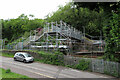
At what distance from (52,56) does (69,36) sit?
19.4ft

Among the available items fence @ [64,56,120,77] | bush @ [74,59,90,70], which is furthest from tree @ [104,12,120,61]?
bush @ [74,59,90,70]

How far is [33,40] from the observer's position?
2709 centimetres

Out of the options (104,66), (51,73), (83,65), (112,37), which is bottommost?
(51,73)

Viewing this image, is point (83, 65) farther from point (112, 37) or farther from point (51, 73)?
point (112, 37)

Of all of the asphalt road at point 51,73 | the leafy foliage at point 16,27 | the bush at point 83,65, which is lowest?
the asphalt road at point 51,73

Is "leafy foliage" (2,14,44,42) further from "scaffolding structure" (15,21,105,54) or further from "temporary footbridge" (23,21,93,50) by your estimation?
"scaffolding structure" (15,21,105,54)

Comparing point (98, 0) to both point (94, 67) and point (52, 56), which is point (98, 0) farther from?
point (52, 56)

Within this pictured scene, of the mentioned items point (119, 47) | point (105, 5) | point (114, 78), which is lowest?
point (114, 78)

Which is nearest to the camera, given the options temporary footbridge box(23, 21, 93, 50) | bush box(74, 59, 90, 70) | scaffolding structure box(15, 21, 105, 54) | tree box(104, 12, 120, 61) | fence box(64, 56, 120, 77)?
fence box(64, 56, 120, 77)

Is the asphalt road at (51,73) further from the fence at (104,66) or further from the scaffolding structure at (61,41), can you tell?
the scaffolding structure at (61,41)

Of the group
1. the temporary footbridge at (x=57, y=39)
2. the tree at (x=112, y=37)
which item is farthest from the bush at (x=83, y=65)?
the temporary footbridge at (x=57, y=39)

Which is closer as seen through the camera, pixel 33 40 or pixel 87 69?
pixel 87 69

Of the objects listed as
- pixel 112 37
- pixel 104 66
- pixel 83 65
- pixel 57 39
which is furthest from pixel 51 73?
pixel 57 39

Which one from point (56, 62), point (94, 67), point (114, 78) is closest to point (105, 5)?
point (94, 67)
